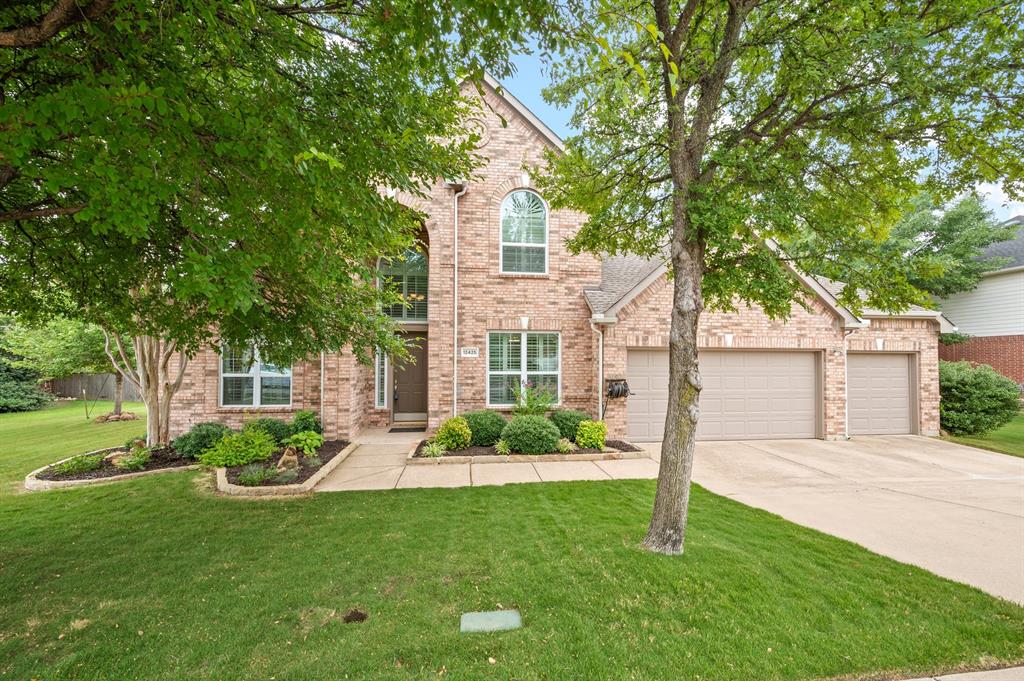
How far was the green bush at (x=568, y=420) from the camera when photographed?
Result: 29.8 feet

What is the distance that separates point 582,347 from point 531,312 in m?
1.57

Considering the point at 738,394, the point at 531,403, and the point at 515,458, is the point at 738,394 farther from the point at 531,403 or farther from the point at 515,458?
the point at 515,458

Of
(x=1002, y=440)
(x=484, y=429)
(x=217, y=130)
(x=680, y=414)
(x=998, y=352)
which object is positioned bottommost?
(x=1002, y=440)

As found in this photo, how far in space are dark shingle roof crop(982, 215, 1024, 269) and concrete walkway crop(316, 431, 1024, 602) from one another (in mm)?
12901

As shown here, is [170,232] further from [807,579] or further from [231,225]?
[807,579]

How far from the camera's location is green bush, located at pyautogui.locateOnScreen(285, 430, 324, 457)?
25.7 feet

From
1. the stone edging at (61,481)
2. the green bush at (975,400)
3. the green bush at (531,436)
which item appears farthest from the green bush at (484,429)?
the green bush at (975,400)

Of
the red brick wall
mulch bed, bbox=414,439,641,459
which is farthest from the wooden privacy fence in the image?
the red brick wall

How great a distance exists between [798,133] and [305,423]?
10134 millimetres

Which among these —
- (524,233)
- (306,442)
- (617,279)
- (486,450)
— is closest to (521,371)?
(486,450)

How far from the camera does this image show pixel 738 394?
400 inches

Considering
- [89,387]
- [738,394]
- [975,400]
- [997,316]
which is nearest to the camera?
[738,394]

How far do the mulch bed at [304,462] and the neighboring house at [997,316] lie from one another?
23956 mm

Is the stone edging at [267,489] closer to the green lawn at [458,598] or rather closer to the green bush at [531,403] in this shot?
the green lawn at [458,598]
